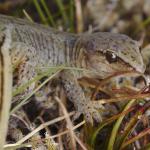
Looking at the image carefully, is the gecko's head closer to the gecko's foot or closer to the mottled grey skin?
the mottled grey skin

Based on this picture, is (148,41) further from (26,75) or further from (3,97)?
(3,97)

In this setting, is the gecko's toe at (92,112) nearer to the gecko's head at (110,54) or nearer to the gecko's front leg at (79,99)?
the gecko's front leg at (79,99)

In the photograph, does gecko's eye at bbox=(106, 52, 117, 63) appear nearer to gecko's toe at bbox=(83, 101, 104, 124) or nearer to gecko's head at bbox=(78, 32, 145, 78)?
gecko's head at bbox=(78, 32, 145, 78)

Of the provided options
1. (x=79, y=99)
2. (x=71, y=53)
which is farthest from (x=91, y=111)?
(x=71, y=53)

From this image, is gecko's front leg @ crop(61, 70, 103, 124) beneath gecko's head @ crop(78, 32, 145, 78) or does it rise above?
beneath

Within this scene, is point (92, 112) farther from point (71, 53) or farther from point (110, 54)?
point (71, 53)

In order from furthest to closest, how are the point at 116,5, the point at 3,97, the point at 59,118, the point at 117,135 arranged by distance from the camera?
1. the point at 116,5
2. the point at 59,118
3. the point at 117,135
4. the point at 3,97

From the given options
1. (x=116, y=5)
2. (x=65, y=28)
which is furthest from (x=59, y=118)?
(x=116, y=5)

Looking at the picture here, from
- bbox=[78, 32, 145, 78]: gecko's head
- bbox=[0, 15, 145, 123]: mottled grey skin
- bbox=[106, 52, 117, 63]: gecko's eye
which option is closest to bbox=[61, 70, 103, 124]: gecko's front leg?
bbox=[0, 15, 145, 123]: mottled grey skin
